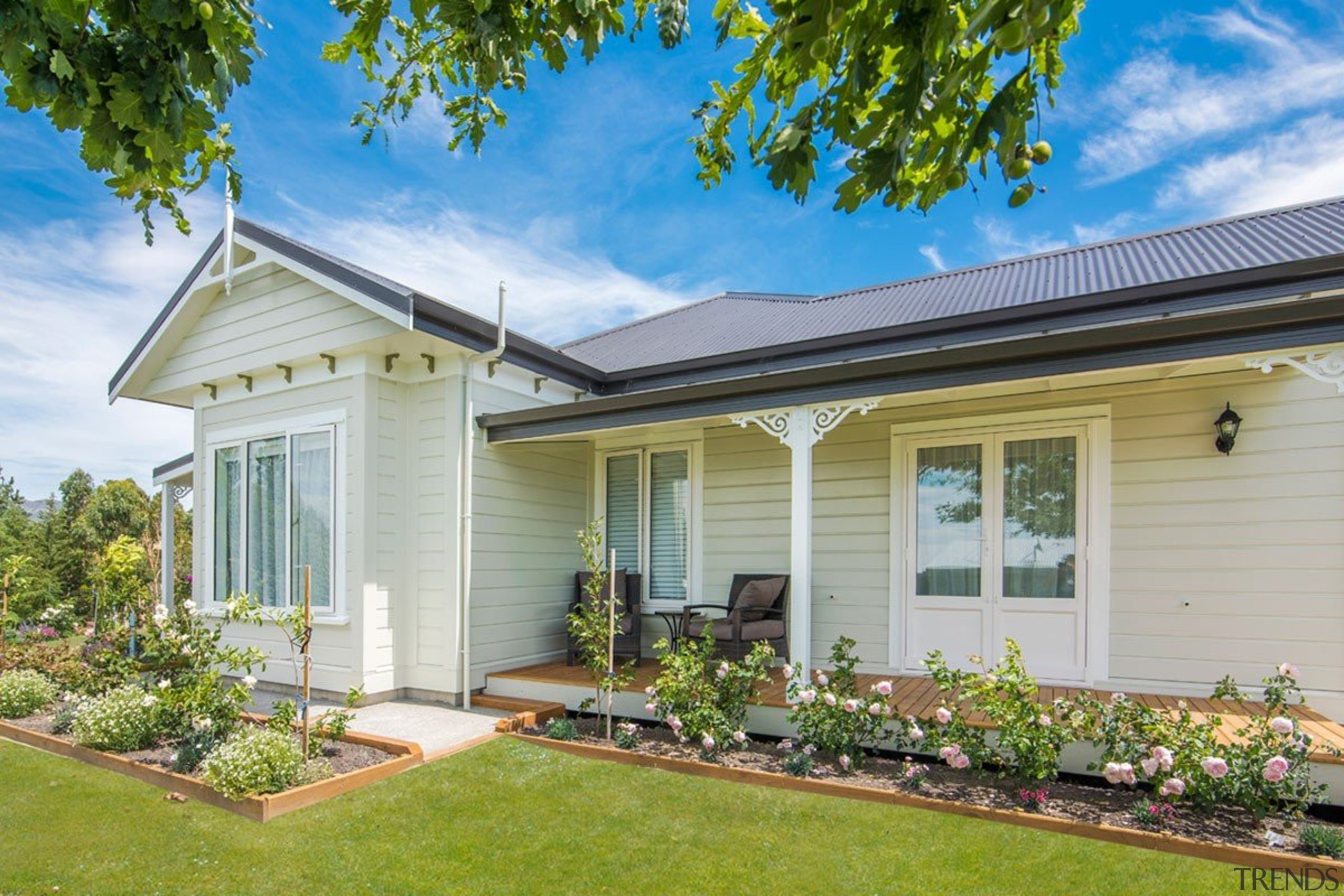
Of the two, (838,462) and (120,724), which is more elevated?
(838,462)

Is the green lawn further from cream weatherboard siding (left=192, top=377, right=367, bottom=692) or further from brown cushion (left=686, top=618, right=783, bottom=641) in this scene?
cream weatherboard siding (left=192, top=377, right=367, bottom=692)

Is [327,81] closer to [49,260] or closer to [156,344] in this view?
[156,344]

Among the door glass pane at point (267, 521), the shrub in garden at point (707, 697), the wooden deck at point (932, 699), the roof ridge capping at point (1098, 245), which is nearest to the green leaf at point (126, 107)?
the shrub in garden at point (707, 697)

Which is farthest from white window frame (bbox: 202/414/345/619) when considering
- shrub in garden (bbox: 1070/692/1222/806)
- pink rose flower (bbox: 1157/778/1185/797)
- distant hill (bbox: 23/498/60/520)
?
distant hill (bbox: 23/498/60/520)

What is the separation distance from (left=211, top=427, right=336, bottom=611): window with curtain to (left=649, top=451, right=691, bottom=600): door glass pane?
10.1ft

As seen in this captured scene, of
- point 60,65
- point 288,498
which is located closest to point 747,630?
point 288,498

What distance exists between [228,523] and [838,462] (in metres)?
6.19

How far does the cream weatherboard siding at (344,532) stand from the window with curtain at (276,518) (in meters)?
0.17

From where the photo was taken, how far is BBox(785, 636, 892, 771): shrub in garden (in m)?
4.45

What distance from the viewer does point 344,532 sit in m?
6.21

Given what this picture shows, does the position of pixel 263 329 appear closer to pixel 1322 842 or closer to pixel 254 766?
pixel 254 766

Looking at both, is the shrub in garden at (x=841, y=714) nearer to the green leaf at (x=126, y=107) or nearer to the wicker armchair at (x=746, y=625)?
the wicker armchair at (x=746, y=625)

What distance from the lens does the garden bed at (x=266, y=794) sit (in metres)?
3.94

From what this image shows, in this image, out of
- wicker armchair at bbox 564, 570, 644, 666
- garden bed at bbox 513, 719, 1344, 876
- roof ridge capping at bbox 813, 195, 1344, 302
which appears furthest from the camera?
roof ridge capping at bbox 813, 195, 1344, 302
